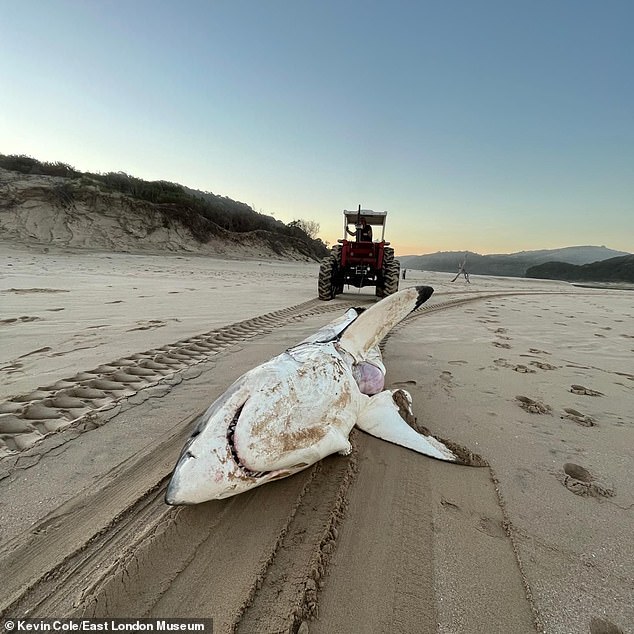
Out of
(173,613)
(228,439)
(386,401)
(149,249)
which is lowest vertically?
(173,613)

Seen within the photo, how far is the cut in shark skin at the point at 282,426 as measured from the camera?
1.23 metres

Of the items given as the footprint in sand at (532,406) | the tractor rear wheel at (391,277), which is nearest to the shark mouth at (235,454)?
the footprint in sand at (532,406)

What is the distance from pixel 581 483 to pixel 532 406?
2.83ft

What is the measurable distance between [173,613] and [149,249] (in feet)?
71.1

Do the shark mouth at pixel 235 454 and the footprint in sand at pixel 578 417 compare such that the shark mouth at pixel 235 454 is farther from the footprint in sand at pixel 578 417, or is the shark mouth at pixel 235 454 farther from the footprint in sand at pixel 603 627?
the footprint in sand at pixel 578 417

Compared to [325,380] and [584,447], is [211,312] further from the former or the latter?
[584,447]

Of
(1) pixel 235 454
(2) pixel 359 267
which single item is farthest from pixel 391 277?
(1) pixel 235 454

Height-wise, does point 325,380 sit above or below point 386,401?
above

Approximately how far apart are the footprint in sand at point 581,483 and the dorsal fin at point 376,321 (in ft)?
4.50

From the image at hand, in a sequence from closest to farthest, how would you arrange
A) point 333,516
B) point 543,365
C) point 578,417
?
1. point 333,516
2. point 578,417
3. point 543,365

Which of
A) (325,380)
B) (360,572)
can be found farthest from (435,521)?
(325,380)

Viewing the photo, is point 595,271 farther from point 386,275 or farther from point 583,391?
point 583,391

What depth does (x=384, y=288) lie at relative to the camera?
9125 mm

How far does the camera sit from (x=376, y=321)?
2877 millimetres
